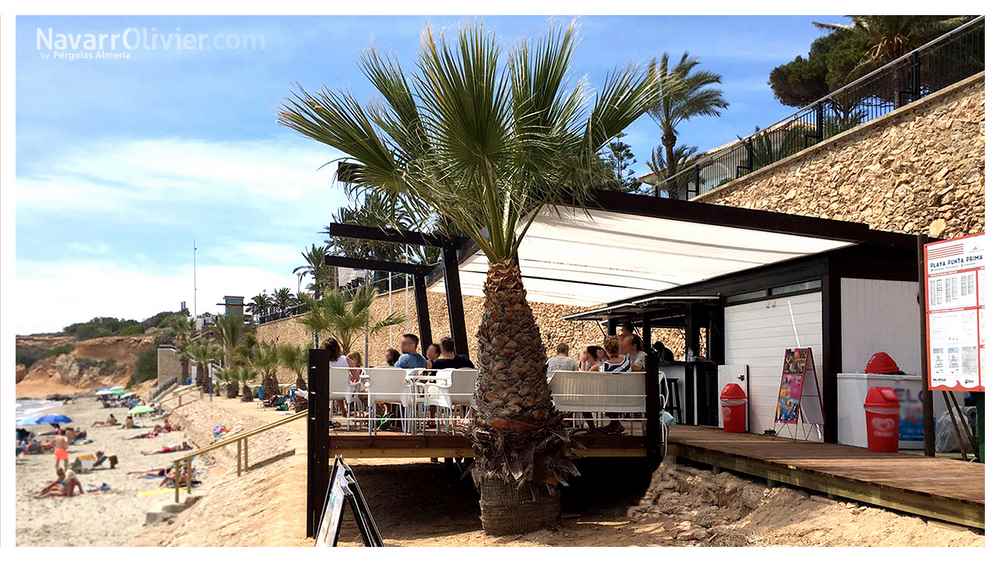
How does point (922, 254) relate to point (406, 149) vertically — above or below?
below

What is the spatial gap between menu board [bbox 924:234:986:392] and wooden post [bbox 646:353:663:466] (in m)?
2.58

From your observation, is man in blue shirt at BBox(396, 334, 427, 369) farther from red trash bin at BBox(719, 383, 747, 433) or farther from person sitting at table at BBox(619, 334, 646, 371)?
red trash bin at BBox(719, 383, 747, 433)

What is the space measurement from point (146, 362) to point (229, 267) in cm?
1441

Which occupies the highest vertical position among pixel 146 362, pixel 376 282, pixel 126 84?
pixel 126 84

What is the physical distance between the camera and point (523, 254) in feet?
41.7

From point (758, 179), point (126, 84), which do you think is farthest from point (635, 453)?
point (126, 84)

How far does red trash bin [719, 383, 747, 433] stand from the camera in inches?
468

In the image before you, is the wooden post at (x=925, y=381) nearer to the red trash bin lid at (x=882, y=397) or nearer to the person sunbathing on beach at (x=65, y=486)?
the red trash bin lid at (x=882, y=397)

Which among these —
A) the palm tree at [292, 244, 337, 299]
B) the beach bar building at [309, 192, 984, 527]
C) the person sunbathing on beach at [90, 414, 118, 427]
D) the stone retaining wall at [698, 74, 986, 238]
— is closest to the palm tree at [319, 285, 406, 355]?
the stone retaining wall at [698, 74, 986, 238]

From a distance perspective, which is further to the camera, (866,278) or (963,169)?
(963,169)

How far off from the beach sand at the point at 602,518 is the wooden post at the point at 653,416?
38cm

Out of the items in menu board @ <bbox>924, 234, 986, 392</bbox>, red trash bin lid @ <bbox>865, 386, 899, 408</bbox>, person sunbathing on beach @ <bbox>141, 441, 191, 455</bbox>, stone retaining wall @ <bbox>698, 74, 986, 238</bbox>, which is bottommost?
person sunbathing on beach @ <bbox>141, 441, 191, 455</bbox>

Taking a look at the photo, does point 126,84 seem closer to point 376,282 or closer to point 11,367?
point 376,282

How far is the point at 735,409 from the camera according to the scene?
1191cm
